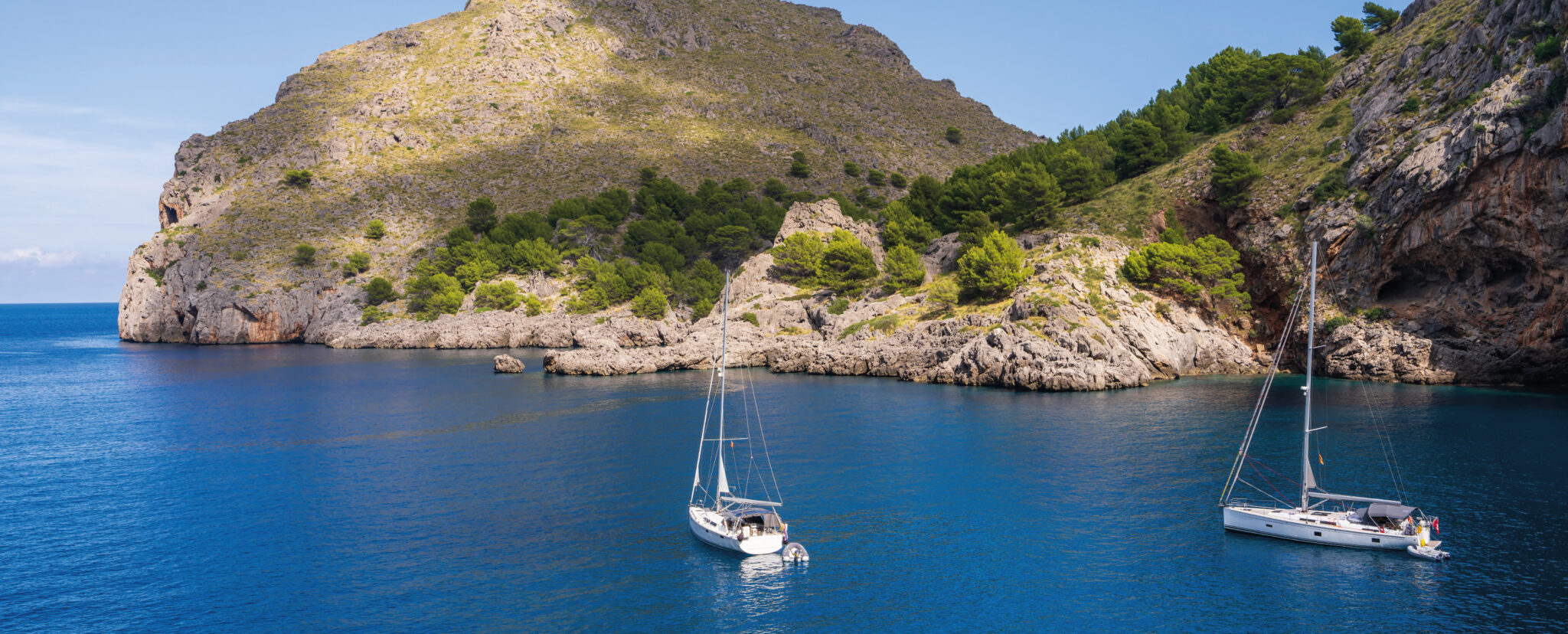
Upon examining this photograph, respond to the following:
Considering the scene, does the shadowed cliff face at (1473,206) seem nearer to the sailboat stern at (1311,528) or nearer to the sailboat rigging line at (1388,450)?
the sailboat rigging line at (1388,450)

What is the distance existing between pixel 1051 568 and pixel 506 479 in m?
30.0

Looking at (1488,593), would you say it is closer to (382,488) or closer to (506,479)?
(506,479)

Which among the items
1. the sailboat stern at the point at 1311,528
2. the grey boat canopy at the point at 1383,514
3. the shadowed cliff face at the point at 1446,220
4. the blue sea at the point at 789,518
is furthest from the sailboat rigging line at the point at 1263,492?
the shadowed cliff face at the point at 1446,220

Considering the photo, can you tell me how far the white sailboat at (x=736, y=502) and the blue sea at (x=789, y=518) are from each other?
874 mm

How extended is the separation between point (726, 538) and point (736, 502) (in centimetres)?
388

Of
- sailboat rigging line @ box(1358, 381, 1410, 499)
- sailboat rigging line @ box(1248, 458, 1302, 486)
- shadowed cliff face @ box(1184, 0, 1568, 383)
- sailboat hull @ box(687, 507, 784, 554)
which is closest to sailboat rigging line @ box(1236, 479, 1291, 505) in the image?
sailboat rigging line @ box(1248, 458, 1302, 486)

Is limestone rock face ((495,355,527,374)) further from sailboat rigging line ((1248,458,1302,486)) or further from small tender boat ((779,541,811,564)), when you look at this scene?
sailboat rigging line ((1248,458,1302,486))

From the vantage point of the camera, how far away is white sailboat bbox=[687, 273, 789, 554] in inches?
1390

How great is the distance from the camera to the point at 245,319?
144m

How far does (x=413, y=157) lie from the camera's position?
17275 centimetres

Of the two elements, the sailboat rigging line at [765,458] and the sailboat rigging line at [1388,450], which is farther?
the sailboat rigging line at [765,458]

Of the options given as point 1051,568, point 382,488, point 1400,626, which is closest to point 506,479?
point 382,488

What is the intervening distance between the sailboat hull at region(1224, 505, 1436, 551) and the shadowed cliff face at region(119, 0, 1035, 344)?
14007 centimetres

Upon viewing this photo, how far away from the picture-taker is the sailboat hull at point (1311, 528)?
3503 cm
